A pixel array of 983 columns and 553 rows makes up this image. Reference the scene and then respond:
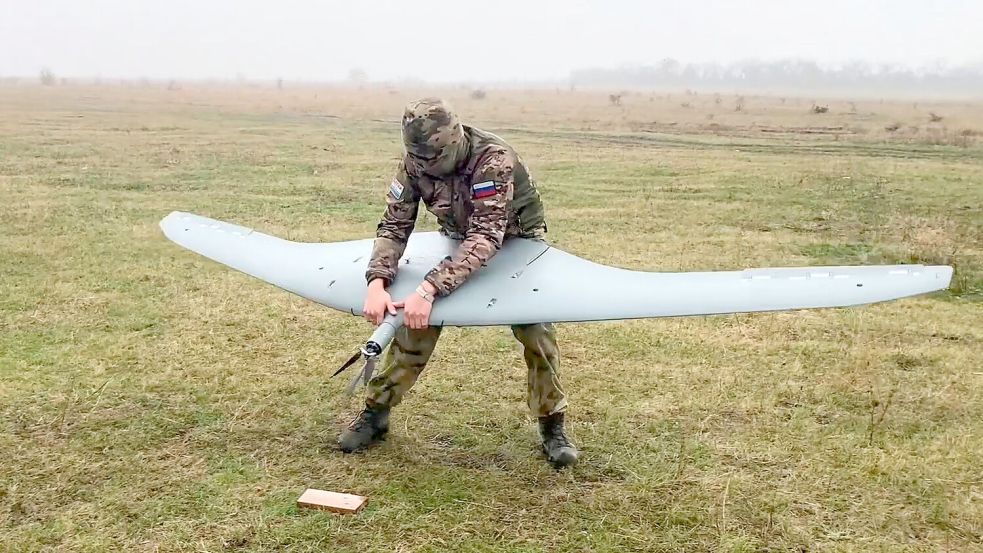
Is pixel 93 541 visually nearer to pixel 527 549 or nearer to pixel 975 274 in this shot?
pixel 527 549

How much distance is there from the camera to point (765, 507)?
416 centimetres

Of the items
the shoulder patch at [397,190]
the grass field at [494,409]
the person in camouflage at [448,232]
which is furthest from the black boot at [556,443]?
the shoulder patch at [397,190]

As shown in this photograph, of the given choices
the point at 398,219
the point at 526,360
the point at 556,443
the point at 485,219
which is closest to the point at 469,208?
the point at 485,219

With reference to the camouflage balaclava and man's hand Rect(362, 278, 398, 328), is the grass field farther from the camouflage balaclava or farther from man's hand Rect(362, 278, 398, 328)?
the camouflage balaclava

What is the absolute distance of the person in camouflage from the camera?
3.99 meters

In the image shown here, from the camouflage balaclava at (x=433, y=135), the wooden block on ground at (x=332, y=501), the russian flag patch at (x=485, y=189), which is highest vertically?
the camouflage balaclava at (x=433, y=135)

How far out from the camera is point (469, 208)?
433cm

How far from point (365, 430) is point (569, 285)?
1.53 meters

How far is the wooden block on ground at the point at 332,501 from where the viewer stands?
157 inches

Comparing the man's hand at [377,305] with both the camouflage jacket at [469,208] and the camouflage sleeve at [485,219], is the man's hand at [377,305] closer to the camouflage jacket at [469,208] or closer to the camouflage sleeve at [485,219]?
→ the camouflage jacket at [469,208]

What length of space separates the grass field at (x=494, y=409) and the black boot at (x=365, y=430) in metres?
0.08

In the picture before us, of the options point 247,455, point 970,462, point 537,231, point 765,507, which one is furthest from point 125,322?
point 970,462

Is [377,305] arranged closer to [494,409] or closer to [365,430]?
[365,430]

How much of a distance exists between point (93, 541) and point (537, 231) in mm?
2647
